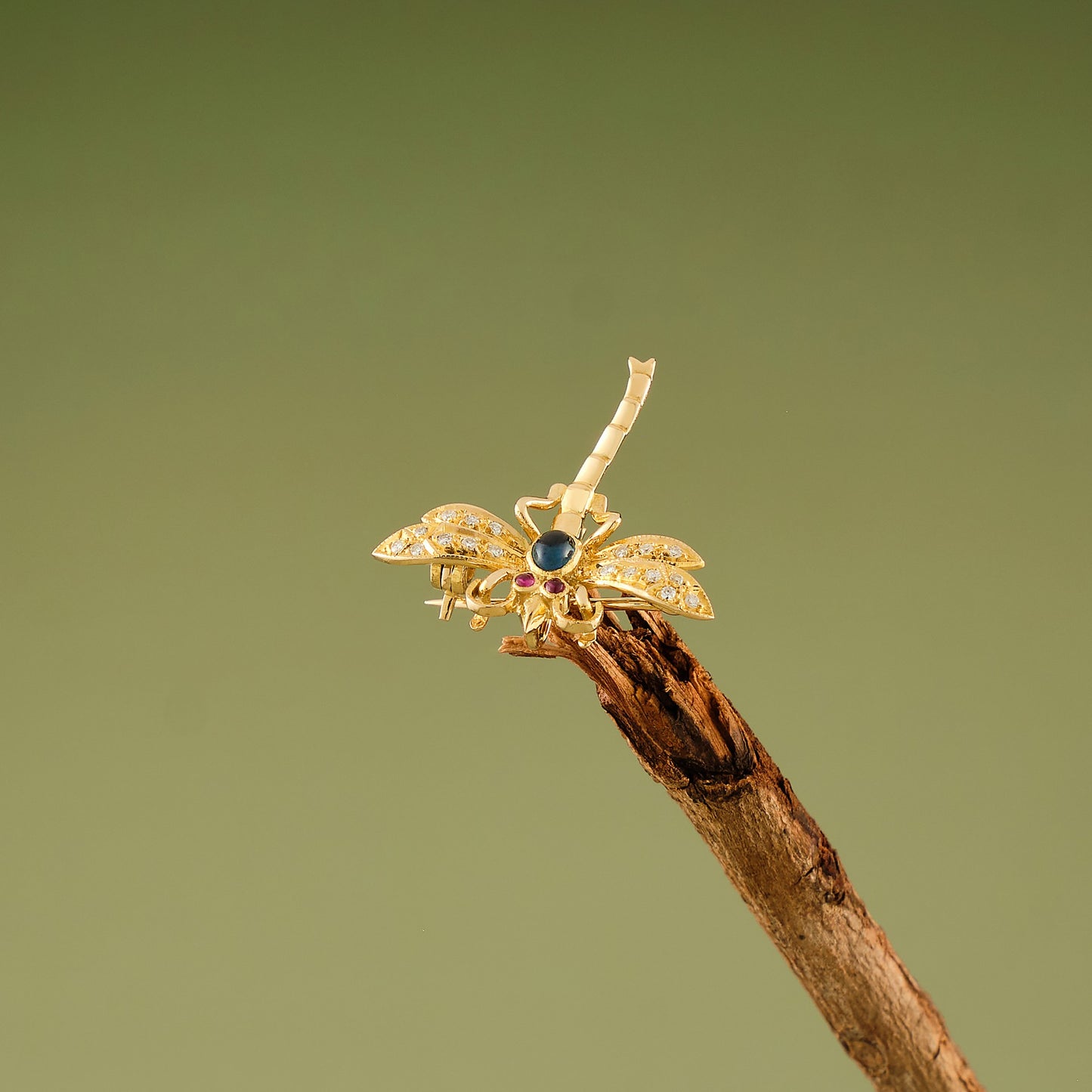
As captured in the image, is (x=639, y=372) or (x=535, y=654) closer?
(x=535, y=654)

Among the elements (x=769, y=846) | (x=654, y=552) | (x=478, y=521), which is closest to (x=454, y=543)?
(x=478, y=521)

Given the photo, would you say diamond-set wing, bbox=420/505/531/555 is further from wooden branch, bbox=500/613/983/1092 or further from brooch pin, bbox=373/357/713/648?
wooden branch, bbox=500/613/983/1092

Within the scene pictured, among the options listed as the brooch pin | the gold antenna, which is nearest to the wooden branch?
the brooch pin

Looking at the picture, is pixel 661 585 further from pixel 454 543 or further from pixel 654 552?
pixel 454 543

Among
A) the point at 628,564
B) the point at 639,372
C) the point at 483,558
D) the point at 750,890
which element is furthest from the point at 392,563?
the point at 750,890

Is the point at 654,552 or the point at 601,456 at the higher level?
the point at 601,456

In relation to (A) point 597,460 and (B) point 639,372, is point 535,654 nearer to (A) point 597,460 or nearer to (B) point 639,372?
(A) point 597,460
